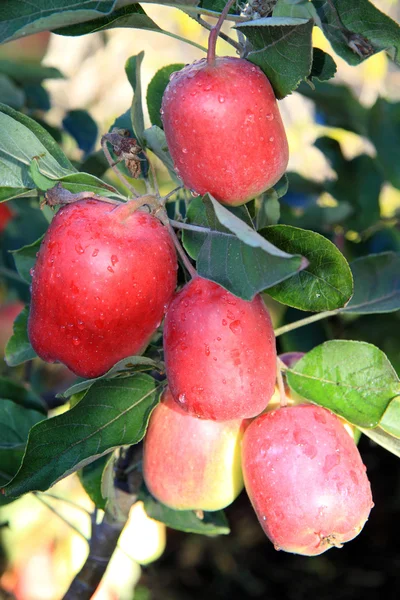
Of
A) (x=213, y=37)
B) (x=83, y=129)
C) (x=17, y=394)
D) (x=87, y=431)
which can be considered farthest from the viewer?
(x=83, y=129)

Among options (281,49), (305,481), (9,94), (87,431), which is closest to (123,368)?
(87,431)

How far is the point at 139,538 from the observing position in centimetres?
119

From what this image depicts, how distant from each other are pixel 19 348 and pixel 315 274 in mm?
346

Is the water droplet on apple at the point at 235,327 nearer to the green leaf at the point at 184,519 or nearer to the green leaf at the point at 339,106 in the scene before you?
the green leaf at the point at 184,519

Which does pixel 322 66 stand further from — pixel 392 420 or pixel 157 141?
pixel 392 420

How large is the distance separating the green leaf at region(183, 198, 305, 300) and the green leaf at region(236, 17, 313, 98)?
0.11 metres

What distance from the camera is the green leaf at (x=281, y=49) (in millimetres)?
470

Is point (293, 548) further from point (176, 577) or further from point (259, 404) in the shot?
point (176, 577)

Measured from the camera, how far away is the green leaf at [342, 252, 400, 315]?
2.52ft

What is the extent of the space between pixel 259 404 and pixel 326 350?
11 cm

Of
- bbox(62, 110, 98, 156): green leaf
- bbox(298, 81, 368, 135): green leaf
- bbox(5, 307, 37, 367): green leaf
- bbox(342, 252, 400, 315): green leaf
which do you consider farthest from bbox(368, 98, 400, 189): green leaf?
bbox(5, 307, 37, 367): green leaf

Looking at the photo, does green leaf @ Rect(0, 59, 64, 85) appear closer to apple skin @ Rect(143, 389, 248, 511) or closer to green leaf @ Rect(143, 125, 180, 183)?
green leaf @ Rect(143, 125, 180, 183)

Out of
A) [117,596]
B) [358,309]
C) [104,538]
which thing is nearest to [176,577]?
[117,596]

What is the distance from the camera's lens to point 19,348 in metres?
0.72
